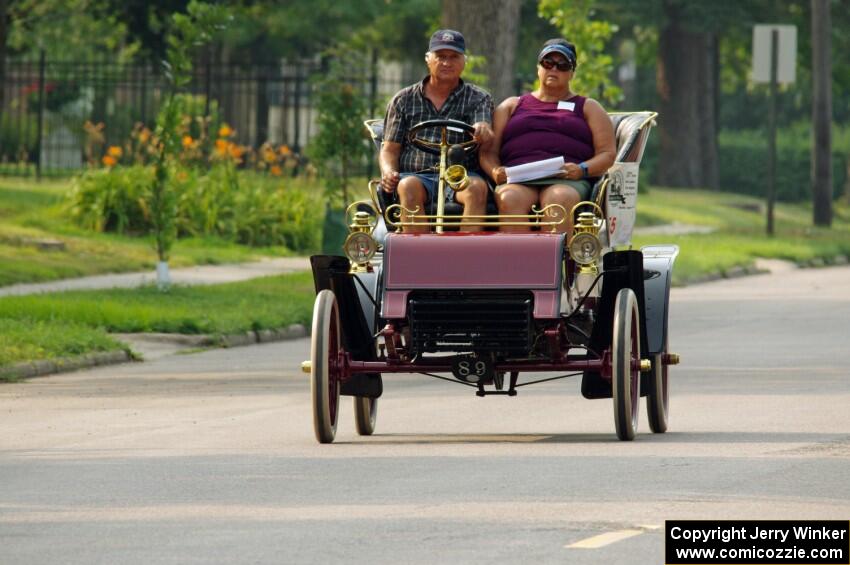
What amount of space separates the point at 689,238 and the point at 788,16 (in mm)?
13898

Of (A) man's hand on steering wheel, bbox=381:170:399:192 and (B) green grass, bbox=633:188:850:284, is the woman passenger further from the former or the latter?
(B) green grass, bbox=633:188:850:284

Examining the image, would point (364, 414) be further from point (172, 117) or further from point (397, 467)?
point (172, 117)

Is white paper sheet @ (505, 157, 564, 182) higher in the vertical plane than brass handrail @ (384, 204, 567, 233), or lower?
higher

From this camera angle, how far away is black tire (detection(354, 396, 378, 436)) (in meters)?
12.2

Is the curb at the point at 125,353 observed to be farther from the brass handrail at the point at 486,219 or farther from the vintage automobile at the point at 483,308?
the brass handrail at the point at 486,219

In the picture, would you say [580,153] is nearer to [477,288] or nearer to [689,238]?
[477,288]

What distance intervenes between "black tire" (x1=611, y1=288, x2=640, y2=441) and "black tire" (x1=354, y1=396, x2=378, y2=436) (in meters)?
1.52

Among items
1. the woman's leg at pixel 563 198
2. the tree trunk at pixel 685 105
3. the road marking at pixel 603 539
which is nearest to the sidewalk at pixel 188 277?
the woman's leg at pixel 563 198

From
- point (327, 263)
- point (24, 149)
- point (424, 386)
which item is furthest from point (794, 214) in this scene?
point (327, 263)

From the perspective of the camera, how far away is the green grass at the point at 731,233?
29109 millimetres

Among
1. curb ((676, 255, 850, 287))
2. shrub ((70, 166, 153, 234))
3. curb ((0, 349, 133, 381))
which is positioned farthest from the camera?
shrub ((70, 166, 153, 234))

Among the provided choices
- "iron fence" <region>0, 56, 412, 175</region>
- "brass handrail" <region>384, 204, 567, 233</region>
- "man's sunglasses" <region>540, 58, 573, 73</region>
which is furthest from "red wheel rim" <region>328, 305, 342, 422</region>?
"iron fence" <region>0, 56, 412, 175</region>

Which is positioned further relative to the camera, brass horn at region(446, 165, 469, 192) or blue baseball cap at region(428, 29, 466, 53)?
blue baseball cap at region(428, 29, 466, 53)

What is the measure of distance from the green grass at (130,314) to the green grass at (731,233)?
7100mm
